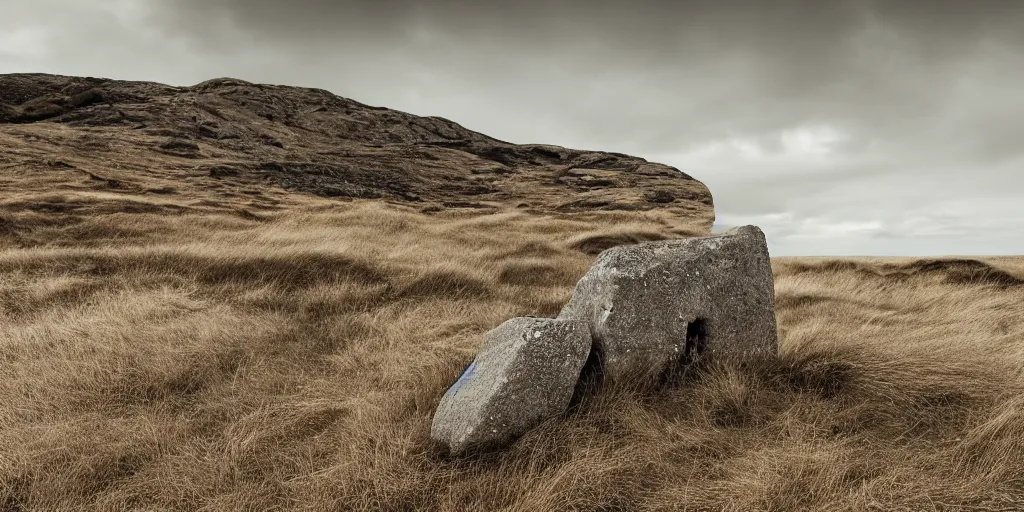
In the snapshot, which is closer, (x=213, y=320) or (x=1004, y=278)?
(x=213, y=320)

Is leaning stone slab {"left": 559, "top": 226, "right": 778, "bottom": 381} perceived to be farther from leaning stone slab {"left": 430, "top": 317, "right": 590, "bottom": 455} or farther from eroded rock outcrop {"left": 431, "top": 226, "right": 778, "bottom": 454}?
leaning stone slab {"left": 430, "top": 317, "right": 590, "bottom": 455}

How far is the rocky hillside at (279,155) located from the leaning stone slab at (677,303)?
2251 cm

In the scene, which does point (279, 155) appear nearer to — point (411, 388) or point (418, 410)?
point (411, 388)

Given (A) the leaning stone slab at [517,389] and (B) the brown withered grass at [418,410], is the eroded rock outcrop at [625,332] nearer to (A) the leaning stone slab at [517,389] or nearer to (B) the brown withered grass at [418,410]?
(A) the leaning stone slab at [517,389]

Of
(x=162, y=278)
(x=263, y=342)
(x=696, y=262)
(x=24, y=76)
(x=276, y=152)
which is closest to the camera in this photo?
(x=696, y=262)

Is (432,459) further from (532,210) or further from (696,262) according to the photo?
(532,210)

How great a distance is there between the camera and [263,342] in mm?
6688

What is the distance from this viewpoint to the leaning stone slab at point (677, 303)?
5.02 m

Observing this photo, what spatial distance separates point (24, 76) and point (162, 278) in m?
57.1

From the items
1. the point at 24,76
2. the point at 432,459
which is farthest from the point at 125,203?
the point at 24,76

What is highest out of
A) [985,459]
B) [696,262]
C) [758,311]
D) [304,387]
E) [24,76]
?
[24,76]

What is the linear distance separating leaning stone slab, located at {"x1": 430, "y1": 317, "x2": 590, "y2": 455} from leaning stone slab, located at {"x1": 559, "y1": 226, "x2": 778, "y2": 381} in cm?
51

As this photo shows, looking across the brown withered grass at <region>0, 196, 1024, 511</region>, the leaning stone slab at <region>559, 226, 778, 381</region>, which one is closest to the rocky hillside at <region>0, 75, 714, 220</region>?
the brown withered grass at <region>0, 196, 1024, 511</region>

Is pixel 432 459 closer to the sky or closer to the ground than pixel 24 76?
closer to the ground
